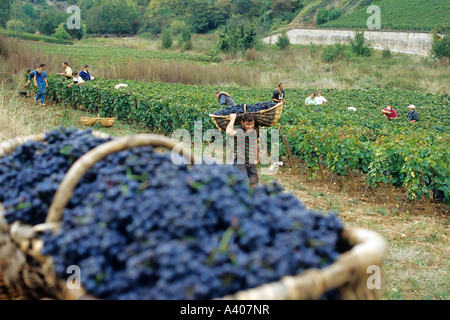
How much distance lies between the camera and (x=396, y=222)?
22.4 ft

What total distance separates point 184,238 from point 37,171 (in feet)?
4.06

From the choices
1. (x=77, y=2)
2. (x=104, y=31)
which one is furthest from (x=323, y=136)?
(x=77, y=2)

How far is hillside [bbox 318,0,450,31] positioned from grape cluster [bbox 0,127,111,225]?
56.9 meters

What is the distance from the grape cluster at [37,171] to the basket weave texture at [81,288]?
122mm

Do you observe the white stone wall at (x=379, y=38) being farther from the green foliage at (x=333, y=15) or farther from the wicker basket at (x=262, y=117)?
the wicker basket at (x=262, y=117)

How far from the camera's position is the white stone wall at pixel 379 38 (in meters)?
48.8

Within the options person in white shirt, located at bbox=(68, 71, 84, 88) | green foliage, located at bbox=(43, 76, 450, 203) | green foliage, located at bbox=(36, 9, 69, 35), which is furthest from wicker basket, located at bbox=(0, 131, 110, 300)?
green foliage, located at bbox=(36, 9, 69, 35)

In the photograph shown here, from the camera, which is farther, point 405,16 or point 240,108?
point 405,16

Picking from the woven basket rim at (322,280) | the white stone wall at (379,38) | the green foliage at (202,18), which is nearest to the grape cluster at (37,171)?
the woven basket rim at (322,280)

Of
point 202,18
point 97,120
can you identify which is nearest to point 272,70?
point 97,120

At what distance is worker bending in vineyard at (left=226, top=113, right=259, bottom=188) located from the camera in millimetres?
6051

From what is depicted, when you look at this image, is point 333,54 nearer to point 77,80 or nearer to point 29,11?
point 77,80

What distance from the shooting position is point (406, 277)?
4.88 meters
